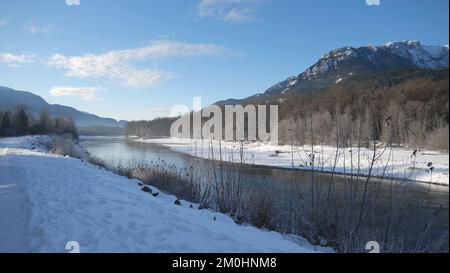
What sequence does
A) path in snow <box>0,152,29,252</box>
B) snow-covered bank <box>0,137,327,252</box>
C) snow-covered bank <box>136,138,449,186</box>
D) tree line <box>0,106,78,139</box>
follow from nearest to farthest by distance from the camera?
path in snow <box>0,152,29,252</box> < snow-covered bank <box>0,137,327,252</box> < snow-covered bank <box>136,138,449,186</box> < tree line <box>0,106,78,139</box>

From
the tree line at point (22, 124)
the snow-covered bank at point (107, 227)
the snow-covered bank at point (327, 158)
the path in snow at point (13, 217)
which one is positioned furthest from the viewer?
the tree line at point (22, 124)

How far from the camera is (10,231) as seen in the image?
506 centimetres

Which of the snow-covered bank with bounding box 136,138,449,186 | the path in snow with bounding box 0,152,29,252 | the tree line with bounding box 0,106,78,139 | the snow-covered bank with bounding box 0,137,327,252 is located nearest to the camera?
the path in snow with bounding box 0,152,29,252

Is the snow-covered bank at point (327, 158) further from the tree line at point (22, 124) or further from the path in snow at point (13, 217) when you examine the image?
the tree line at point (22, 124)

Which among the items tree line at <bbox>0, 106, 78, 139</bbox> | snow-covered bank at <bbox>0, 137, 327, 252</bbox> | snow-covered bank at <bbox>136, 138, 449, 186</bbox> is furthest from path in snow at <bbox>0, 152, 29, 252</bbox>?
tree line at <bbox>0, 106, 78, 139</bbox>

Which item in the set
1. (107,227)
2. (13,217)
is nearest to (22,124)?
(13,217)

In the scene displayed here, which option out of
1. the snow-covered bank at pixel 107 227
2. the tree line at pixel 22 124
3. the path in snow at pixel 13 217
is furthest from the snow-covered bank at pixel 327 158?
the tree line at pixel 22 124

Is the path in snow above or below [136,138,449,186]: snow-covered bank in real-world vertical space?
above

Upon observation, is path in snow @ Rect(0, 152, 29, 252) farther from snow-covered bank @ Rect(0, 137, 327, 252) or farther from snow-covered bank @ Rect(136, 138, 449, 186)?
snow-covered bank @ Rect(136, 138, 449, 186)

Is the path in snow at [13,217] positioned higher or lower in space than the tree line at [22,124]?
lower

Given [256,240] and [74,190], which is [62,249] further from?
[74,190]

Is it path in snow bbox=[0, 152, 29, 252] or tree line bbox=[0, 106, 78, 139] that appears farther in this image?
tree line bbox=[0, 106, 78, 139]
